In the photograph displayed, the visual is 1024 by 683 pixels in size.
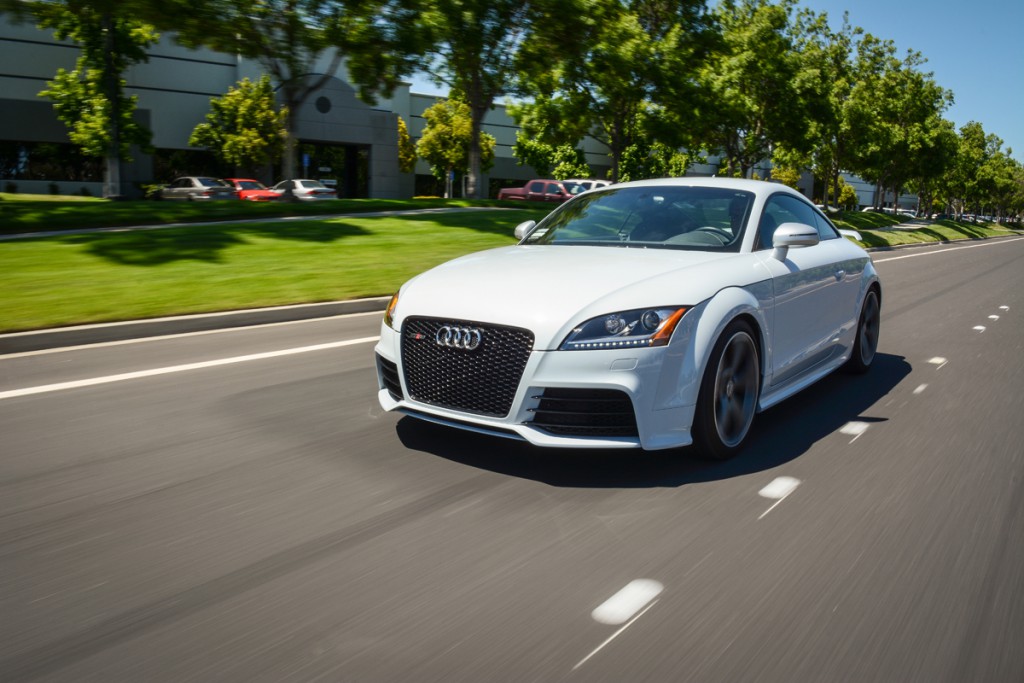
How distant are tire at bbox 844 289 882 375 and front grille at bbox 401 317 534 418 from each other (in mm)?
3796

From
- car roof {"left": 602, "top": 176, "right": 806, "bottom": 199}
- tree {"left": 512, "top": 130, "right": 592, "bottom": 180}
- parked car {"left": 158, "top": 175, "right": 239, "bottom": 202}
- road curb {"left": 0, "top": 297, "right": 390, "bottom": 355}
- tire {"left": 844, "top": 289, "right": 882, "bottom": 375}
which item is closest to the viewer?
car roof {"left": 602, "top": 176, "right": 806, "bottom": 199}

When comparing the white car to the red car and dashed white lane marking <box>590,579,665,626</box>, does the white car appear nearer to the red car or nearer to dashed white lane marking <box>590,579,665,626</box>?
dashed white lane marking <box>590,579,665,626</box>

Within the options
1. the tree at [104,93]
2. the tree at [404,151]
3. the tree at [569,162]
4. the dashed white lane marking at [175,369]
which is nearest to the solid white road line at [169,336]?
the dashed white lane marking at [175,369]

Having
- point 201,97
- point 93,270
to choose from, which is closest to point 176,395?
point 93,270

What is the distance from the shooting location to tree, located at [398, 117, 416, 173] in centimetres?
5116

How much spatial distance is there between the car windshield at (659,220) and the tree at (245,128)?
36.7 meters

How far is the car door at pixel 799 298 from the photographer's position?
5246 millimetres

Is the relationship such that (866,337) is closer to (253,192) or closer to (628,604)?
(628,604)

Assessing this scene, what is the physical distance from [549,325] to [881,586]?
1.74 meters

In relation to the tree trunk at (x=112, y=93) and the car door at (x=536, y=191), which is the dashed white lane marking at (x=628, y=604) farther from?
the car door at (x=536, y=191)

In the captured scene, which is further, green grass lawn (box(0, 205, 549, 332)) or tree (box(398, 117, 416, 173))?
tree (box(398, 117, 416, 173))

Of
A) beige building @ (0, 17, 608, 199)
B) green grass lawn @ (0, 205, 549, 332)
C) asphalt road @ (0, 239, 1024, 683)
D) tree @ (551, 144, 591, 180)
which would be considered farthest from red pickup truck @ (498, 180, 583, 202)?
asphalt road @ (0, 239, 1024, 683)

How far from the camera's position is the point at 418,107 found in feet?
184

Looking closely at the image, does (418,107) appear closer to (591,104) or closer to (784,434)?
(591,104)
